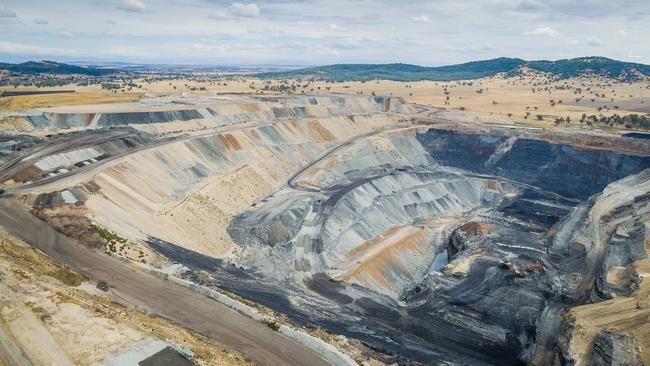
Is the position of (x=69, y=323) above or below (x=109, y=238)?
above

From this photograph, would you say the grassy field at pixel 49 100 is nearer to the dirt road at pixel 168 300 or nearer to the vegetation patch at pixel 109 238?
the dirt road at pixel 168 300

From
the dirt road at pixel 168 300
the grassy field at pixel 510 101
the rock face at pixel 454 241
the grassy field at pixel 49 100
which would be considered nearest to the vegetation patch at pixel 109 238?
the dirt road at pixel 168 300

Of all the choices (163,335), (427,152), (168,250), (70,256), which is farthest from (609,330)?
(427,152)

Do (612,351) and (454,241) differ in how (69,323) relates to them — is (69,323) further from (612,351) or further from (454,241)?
(454,241)

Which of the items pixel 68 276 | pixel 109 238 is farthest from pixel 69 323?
pixel 109 238

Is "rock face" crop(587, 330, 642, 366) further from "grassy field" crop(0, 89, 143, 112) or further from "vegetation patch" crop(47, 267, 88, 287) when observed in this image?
"grassy field" crop(0, 89, 143, 112)

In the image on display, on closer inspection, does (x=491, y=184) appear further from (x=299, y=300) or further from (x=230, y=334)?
(x=230, y=334)
